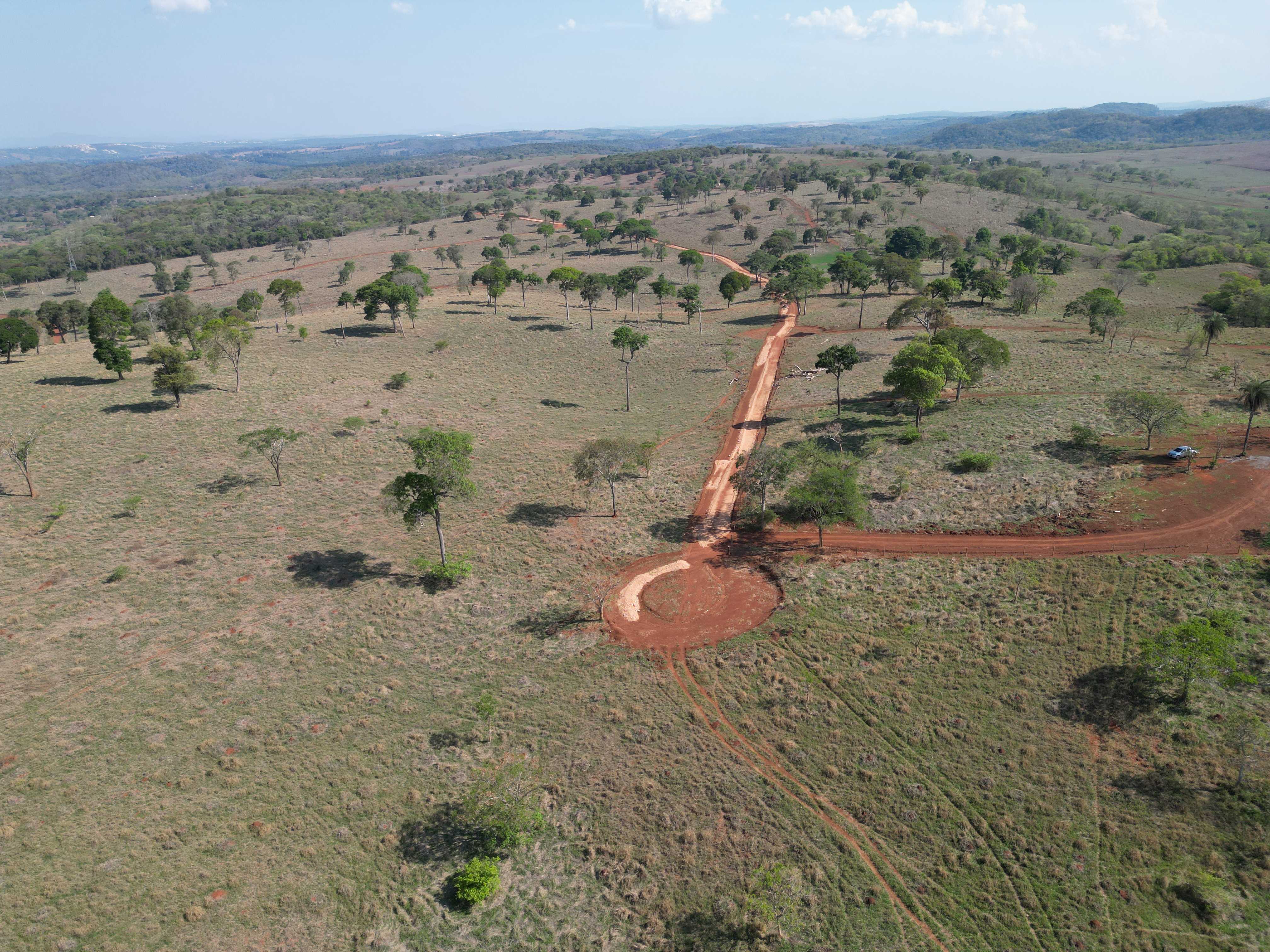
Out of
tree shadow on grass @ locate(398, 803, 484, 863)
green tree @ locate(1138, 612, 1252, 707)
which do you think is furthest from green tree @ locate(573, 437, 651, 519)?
green tree @ locate(1138, 612, 1252, 707)

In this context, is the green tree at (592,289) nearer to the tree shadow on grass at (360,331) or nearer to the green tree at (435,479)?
the tree shadow on grass at (360,331)

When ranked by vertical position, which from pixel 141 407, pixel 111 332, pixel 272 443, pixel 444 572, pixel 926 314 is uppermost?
pixel 111 332

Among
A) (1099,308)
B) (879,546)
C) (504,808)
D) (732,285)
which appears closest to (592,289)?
(732,285)

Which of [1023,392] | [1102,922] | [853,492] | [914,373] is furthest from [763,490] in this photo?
[1023,392]

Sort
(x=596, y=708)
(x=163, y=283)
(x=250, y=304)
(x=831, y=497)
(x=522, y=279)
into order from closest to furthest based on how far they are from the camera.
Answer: (x=596, y=708), (x=831, y=497), (x=250, y=304), (x=522, y=279), (x=163, y=283)

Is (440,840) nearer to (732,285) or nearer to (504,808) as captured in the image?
(504,808)

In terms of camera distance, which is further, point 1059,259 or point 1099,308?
point 1059,259

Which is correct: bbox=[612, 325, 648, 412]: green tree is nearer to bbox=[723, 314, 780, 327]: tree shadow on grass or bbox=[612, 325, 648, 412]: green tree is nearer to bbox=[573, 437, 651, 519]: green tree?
bbox=[723, 314, 780, 327]: tree shadow on grass

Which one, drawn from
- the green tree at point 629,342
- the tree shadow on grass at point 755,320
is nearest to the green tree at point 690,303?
the tree shadow on grass at point 755,320

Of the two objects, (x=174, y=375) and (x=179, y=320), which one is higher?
(x=179, y=320)
